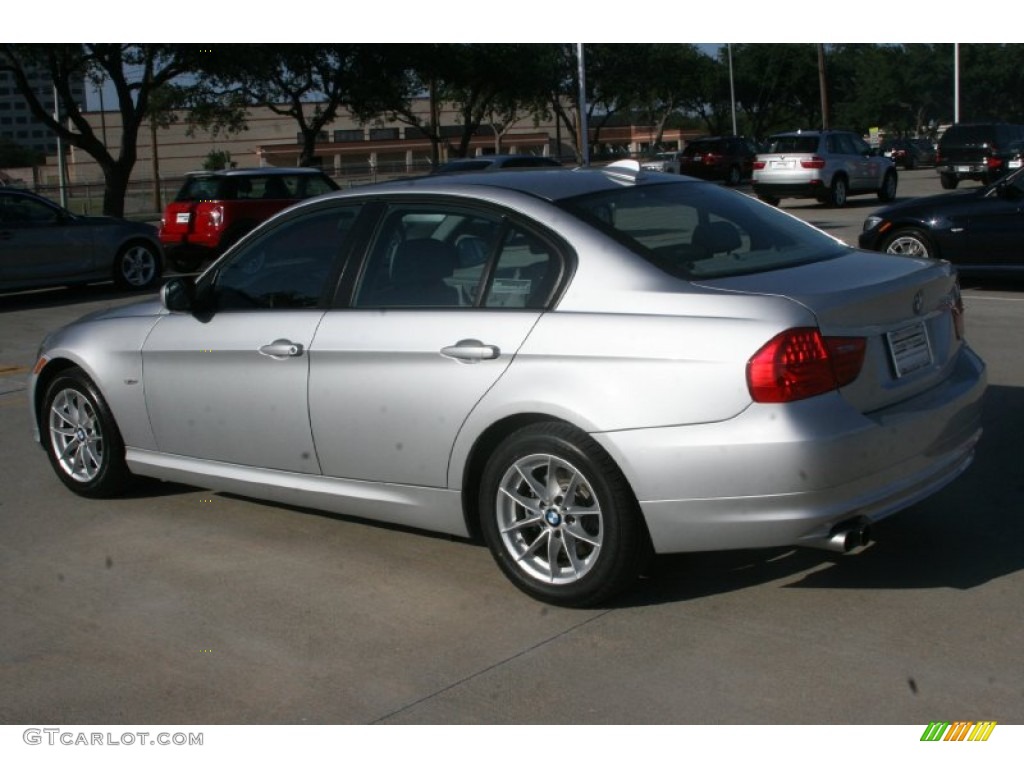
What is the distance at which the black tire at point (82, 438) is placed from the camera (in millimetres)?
6539

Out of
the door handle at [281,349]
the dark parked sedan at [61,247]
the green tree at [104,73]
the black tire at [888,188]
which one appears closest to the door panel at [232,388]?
the door handle at [281,349]

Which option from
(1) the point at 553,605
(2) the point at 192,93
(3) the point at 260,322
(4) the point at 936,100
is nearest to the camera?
(1) the point at 553,605

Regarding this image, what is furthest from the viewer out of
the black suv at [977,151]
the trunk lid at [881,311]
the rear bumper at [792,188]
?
the black suv at [977,151]

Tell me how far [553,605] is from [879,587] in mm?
1246

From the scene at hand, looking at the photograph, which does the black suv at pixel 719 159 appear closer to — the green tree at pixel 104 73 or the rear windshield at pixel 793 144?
the rear windshield at pixel 793 144

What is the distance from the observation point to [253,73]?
3503 cm

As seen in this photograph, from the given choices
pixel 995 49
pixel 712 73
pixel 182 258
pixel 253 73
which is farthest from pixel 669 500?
pixel 995 49

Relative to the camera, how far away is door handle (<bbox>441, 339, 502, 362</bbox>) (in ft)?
16.1

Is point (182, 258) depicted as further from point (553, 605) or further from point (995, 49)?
point (995, 49)

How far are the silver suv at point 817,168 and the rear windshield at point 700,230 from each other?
79.4 feet

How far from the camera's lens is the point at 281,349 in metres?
5.58

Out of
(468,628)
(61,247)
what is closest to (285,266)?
(468,628)
